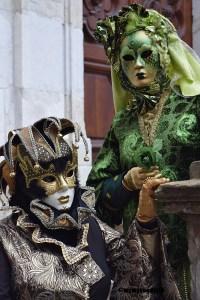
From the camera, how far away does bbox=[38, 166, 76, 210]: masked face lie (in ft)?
5.07

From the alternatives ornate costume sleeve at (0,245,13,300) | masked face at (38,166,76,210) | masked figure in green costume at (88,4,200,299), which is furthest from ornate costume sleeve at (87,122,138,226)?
ornate costume sleeve at (0,245,13,300)

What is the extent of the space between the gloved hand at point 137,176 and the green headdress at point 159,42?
0.25 metres

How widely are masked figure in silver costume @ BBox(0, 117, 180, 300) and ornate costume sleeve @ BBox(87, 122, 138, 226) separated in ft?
0.46

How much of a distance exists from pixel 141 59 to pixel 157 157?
0.26m

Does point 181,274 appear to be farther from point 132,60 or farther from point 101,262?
point 132,60

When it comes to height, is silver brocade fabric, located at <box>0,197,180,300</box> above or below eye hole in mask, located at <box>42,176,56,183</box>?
below

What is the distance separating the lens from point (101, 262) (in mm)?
1585

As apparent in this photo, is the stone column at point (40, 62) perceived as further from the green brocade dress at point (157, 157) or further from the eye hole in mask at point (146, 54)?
the eye hole in mask at point (146, 54)

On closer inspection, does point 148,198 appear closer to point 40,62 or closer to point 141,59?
point 141,59

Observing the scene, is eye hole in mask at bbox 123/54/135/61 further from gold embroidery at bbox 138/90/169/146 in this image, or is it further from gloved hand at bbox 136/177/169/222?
gloved hand at bbox 136/177/169/222

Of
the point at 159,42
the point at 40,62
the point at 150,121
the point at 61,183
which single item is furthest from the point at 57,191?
the point at 40,62

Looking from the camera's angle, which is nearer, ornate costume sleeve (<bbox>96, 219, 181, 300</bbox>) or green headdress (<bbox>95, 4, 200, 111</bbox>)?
ornate costume sleeve (<bbox>96, 219, 181, 300</bbox>)

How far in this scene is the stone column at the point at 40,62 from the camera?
283 cm

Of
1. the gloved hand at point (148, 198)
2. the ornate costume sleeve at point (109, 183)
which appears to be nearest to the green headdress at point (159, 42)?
the ornate costume sleeve at point (109, 183)
